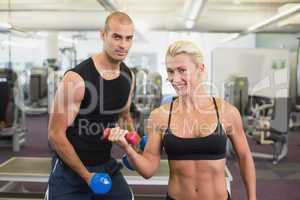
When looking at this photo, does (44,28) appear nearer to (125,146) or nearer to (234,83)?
(234,83)

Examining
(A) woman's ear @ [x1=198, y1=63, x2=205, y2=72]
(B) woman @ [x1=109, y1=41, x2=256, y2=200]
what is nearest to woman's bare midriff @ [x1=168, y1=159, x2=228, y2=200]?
(B) woman @ [x1=109, y1=41, x2=256, y2=200]

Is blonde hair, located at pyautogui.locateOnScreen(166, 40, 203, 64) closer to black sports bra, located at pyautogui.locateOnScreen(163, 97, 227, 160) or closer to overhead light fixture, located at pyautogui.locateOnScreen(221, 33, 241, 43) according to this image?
black sports bra, located at pyautogui.locateOnScreen(163, 97, 227, 160)

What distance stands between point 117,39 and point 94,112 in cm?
39

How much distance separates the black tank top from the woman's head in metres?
0.51

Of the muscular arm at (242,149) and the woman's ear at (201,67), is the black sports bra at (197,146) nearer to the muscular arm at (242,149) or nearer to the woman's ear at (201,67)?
the muscular arm at (242,149)

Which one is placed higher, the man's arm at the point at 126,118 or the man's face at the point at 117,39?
the man's face at the point at 117,39

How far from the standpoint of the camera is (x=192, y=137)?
5.22ft

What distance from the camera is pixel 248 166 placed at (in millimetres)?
1675

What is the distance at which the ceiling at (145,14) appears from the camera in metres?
8.64

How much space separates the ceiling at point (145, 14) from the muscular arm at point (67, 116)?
6934 mm

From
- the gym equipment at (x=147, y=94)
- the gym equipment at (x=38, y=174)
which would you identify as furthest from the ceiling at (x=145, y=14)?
the gym equipment at (x=38, y=174)

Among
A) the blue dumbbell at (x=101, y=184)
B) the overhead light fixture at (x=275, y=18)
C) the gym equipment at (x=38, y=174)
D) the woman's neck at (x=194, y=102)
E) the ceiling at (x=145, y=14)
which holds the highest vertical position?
the ceiling at (x=145, y=14)

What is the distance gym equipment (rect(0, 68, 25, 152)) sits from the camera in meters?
5.82

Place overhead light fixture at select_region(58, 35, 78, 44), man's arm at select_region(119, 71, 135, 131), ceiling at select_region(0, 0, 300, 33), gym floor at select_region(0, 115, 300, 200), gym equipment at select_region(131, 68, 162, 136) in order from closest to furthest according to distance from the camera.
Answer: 1. man's arm at select_region(119, 71, 135, 131)
2. gym floor at select_region(0, 115, 300, 200)
3. gym equipment at select_region(131, 68, 162, 136)
4. ceiling at select_region(0, 0, 300, 33)
5. overhead light fixture at select_region(58, 35, 78, 44)
